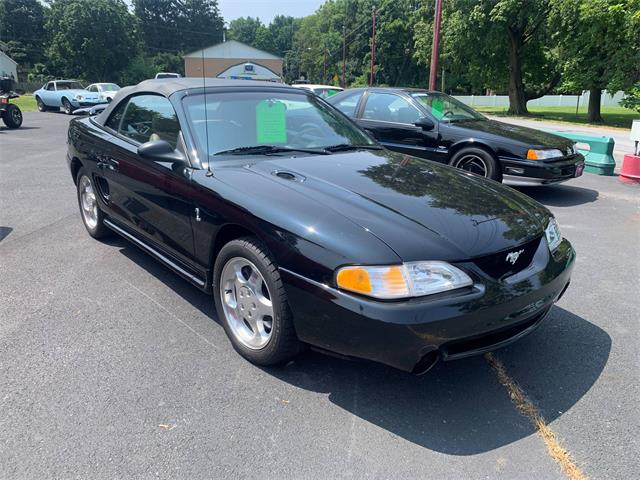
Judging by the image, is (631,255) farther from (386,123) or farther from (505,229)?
(386,123)

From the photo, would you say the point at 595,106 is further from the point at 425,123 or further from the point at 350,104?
the point at 425,123

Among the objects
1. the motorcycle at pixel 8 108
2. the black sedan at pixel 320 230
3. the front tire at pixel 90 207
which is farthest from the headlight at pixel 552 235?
the motorcycle at pixel 8 108

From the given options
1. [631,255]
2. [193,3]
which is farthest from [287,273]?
[193,3]

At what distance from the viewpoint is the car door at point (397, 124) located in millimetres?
7426

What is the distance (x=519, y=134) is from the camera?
23.8 feet

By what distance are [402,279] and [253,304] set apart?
98cm

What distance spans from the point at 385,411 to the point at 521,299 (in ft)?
2.90

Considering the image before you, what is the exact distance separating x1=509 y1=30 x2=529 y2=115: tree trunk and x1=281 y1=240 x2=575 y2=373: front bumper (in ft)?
102

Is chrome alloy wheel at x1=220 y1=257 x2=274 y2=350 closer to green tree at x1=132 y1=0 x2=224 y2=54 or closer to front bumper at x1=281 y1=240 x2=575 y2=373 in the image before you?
front bumper at x1=281 y1=240 x2=575 y2=373

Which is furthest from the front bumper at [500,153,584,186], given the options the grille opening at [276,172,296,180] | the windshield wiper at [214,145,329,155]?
the grille opening at [276,172,296,180]

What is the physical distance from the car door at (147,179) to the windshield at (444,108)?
15.5 ft

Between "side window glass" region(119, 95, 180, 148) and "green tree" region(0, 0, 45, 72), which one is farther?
"green tree" region(0, 0, 45, 72)

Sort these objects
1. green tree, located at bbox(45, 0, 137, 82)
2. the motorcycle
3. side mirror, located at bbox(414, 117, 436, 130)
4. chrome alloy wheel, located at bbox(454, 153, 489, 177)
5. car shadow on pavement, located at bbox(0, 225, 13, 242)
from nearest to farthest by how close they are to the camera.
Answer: car shadow on pavement, located at bbox(0, 225, 13, 242), chrome alloy wheel, located at bbox(454, 153, 489, 177), side mirror, located at bbox(414, 117, 436, 130), the motorcycle, green tree, located at bbox(45, 0, 137, 82)

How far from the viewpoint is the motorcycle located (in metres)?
16.5
